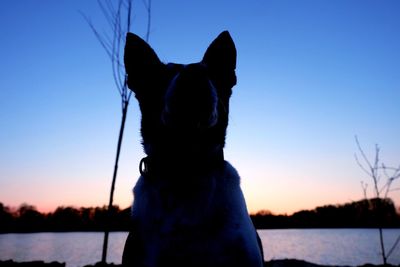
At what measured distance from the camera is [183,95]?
226cm

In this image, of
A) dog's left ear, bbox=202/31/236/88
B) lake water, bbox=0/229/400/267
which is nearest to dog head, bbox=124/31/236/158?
dog's left ear, bbox=202/31/236/88

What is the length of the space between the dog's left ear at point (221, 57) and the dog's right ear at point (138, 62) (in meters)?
0.43

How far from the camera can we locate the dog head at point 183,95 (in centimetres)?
227

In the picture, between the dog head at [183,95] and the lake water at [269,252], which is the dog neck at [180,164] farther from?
the lake water at [269,252]

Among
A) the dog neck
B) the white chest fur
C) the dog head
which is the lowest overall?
the white chest fur

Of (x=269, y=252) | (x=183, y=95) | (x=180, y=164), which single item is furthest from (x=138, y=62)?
(x=269, y=252)

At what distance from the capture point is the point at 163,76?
2586 mm

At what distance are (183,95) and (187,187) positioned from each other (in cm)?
66

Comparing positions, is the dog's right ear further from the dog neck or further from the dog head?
the dog neck

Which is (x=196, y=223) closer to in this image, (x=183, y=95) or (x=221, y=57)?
(x=183, y=95)

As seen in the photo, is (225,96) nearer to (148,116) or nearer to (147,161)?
(148,116)

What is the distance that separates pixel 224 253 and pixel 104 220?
172 inches

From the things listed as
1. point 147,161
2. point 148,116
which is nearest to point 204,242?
point 147,161

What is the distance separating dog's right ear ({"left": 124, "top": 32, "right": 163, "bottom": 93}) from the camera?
8.77 ft
